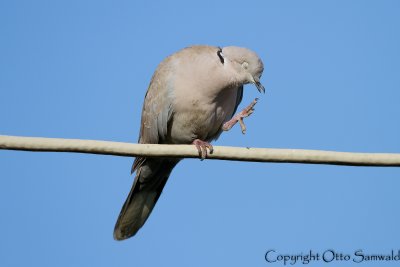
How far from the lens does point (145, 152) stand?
455 cm

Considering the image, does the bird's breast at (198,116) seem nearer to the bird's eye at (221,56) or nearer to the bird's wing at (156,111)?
the bird's wing at (156,111)

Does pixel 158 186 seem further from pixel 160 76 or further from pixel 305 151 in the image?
pixel 305 151

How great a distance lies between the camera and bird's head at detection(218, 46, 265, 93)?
6.71m

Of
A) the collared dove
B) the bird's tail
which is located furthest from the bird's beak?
the bird's tail

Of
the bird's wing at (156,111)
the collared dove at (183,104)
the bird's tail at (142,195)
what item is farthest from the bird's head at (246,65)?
the bird's tail at (142,195)

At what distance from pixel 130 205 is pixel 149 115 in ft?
3.34

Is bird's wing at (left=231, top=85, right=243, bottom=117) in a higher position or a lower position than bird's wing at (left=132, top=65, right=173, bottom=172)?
higher

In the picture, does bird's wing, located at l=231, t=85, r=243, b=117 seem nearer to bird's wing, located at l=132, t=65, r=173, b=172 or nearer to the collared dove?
the collared dove

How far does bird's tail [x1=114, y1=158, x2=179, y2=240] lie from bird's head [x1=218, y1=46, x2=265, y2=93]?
4.35 ft

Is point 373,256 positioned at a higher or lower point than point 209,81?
lower

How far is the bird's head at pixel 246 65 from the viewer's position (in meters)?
6.71

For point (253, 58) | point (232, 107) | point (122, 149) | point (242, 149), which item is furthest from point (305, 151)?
point (232, 107)

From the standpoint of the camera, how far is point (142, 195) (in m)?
7.44

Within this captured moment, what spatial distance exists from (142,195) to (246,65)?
6.30 feet
